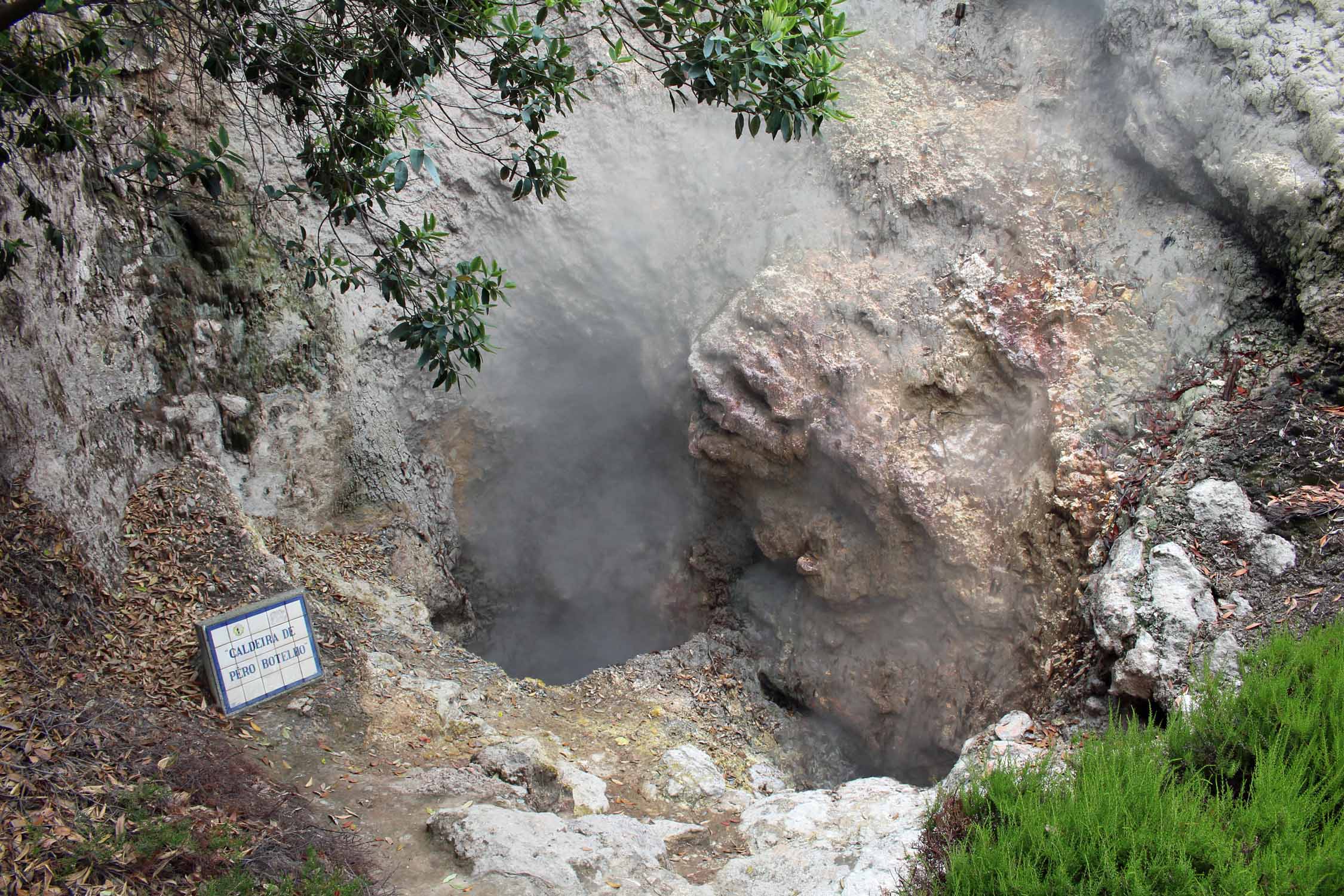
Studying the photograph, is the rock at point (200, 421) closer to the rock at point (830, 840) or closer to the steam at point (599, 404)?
the steam at point (599, 404)

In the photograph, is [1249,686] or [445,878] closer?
[1249,686]

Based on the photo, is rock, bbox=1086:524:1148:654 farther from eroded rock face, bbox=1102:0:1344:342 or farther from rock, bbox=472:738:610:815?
rock, bbox=472:738:610:815

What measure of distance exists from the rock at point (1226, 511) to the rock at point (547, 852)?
3327 millimetres

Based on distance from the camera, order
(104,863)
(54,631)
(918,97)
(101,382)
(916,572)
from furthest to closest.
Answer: (918,97) → (916,572) → (101,382) → (54,631) → (104,863)

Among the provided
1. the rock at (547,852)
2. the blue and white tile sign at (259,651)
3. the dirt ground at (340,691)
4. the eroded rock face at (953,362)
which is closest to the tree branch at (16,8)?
the dirt ground at (340,691)

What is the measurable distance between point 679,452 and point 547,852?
4.63 m

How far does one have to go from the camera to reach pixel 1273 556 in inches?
166

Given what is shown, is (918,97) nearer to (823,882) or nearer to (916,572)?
(916,572)

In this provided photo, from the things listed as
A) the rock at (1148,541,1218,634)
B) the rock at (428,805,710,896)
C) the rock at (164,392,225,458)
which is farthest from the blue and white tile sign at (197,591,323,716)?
the rock at (1148,541,1218,634)

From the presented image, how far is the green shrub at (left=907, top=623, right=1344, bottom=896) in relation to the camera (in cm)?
250

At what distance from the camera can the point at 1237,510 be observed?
4473mm

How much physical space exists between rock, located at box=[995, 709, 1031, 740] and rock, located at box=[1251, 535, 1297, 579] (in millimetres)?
1461

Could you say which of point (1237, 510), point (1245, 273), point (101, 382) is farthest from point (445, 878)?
point (1245, 273)

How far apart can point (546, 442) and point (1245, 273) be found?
19.7 ft
